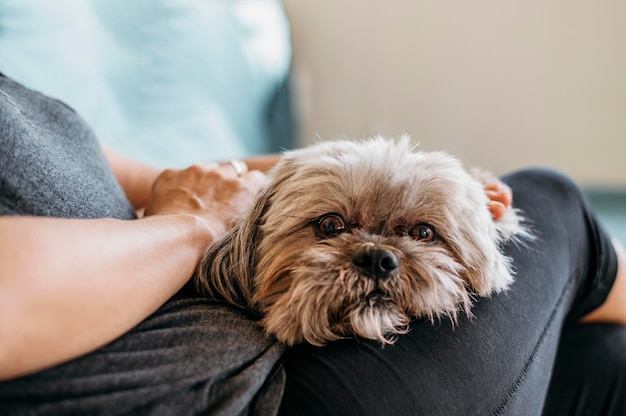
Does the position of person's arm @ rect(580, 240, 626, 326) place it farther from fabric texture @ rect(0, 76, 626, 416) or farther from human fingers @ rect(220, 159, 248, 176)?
human fingers @ rect(220, 159, 248, 176)

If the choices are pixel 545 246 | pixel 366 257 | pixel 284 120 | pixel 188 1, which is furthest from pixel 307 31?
pixel 366 257

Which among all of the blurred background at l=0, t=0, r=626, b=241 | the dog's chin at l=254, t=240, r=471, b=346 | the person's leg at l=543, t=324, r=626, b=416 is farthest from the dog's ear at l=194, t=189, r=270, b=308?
the blurred background at l=0, t=0, r=626, b=241

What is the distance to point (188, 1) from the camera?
267 centimetres

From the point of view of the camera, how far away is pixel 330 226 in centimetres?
122

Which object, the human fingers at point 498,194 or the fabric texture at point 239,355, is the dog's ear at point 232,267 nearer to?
the fabric texture at point 239,355

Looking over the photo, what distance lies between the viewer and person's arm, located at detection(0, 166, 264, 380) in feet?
2.47

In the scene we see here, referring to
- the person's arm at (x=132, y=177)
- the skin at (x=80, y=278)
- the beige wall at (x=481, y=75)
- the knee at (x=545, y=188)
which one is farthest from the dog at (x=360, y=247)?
the beige wall at (x=481, y=75)

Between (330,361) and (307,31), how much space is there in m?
3.22

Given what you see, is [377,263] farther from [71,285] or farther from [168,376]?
[71,285]

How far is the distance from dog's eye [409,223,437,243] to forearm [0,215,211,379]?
0.50 meters

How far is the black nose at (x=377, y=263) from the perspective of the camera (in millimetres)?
1032

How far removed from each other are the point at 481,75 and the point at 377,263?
9.43 ft

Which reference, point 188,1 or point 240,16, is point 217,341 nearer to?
point 188,1

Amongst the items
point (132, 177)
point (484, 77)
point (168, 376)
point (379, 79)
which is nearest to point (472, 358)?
point (168, 376)
